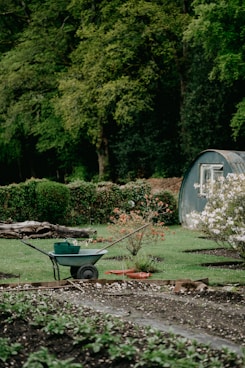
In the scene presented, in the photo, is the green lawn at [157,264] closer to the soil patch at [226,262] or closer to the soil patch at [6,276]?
the soil patch at [6,276]

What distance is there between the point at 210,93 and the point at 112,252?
1587 cm

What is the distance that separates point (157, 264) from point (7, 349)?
780 cm

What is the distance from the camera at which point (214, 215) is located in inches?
488

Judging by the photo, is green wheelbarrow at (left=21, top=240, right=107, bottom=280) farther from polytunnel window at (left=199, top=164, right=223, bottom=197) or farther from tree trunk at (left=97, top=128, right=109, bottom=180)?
tree trunk at (left=97, top=128, right=109, bottom=180)

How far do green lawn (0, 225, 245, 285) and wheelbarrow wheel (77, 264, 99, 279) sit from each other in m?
0.81

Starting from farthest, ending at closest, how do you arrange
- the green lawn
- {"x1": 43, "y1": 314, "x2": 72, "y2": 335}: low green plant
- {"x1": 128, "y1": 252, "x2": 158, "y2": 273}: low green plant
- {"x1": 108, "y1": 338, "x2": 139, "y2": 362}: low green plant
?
1. {"x1": 128, "y1": 252, "x2": 158, "y2": 273}: low green plant
2. the green lawn
3. {"x1": 43, "y1": 314, "x2": 72, "y2": 335}: low green plant
4. {"x1": 108, "y1": 338, "x2": 139, "y2": 362}: low green plant

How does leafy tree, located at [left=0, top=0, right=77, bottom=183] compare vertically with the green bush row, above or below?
above

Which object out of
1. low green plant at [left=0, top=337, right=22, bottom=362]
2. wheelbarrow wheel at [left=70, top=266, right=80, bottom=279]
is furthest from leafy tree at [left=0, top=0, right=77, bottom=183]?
low green plant at [left=0, top=337, right=22, bottom=362]

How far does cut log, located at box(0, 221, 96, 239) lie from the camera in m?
20.5

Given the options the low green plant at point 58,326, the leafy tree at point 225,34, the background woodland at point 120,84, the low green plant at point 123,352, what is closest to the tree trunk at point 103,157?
the background woodland at point 120,84

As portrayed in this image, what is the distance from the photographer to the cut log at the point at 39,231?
67.1 feet

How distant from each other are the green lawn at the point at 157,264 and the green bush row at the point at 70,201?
4.26 metres

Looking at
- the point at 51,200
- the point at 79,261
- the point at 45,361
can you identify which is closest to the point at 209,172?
the point at 51,200

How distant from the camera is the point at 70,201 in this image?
25375 millimetres
